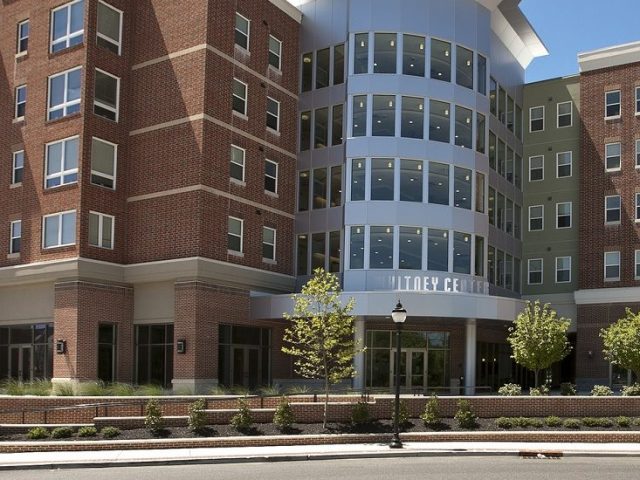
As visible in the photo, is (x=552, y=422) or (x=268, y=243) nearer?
(x=552, y=422)

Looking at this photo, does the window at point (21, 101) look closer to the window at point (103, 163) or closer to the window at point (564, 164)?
the window at point (103, 163)

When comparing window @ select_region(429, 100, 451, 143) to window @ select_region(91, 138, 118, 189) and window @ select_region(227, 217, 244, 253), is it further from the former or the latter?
window @ select_region(91, 138, 118, 189)

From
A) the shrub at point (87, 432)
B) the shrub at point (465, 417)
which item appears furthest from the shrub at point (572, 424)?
the shrub at point (87, 432)

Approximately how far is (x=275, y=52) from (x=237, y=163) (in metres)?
6.73

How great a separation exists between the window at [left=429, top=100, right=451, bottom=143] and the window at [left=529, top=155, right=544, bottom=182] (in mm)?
12866

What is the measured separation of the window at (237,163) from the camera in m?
36.9

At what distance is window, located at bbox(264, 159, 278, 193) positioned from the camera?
3916 cm

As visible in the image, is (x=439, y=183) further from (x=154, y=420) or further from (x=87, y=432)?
(x=87, y=432)

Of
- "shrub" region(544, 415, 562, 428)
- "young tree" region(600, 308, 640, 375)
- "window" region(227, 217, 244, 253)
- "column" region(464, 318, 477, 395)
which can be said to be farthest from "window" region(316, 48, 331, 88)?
"shrub" region(544, 415, 562, 428)

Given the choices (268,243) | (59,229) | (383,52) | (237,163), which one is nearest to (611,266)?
(383,52)

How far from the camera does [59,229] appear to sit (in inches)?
1395

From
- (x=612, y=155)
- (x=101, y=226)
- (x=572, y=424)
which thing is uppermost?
(x=612, y=155)

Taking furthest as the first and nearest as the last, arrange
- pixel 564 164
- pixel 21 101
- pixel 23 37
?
pixel 564 164
pixel 23 37
pixel 21 101

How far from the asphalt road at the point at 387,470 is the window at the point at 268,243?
1800 centimetres
